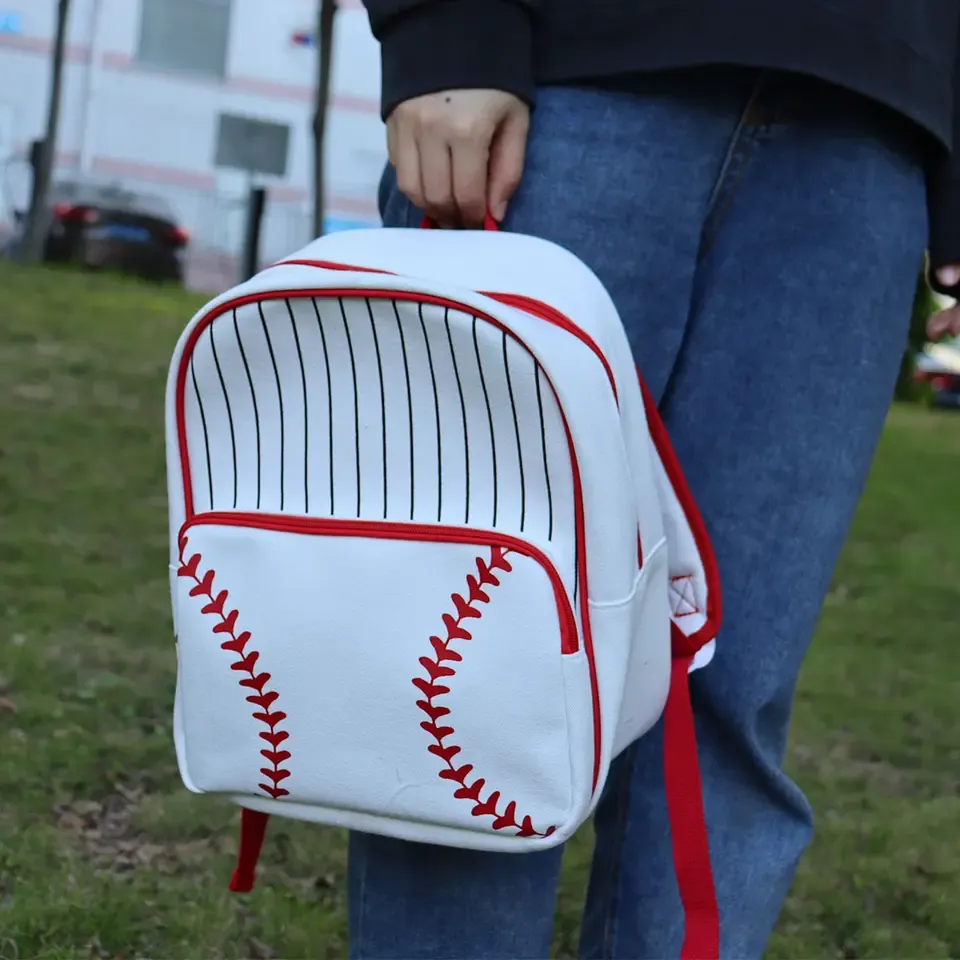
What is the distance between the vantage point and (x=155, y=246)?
10.7 m

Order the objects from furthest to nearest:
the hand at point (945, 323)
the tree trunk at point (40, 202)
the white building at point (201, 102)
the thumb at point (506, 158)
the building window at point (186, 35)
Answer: the building window at point (186, 35) → the white building at point (201, 102) → the tree trunk at point (40, 202) → the hand at point (945, 323) → the thumb at point (506, 158)

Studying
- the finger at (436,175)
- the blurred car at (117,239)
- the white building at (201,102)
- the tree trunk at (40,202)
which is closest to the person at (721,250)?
the finger at (436,175)

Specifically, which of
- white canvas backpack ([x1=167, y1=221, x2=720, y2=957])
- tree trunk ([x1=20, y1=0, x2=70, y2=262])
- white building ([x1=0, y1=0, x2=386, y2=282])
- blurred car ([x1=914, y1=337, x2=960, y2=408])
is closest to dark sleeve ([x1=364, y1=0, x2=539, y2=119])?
white canvas backpack ([x1=167, y1=221, x2=720, y2=957])

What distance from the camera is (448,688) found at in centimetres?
97

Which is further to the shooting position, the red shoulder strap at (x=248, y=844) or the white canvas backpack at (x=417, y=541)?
the red shoulder strap at (x=248, y=844)

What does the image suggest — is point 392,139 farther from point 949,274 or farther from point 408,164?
point 949,274

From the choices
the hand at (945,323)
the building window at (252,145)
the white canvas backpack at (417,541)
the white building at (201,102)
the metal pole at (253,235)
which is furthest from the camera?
the building window at (252,145)

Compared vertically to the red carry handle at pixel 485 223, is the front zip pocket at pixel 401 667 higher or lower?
lower

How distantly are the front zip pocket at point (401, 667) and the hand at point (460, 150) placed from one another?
10.7 inches

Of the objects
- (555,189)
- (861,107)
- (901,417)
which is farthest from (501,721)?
(901,417)

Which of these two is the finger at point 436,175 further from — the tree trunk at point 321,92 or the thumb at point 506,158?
the tree trunk at point 321,92

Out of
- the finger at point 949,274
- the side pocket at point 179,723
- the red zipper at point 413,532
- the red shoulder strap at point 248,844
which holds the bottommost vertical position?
the red shoulder strap at point 248,844

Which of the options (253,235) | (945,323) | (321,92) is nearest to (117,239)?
(253,235)

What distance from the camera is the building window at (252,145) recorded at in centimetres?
1667
